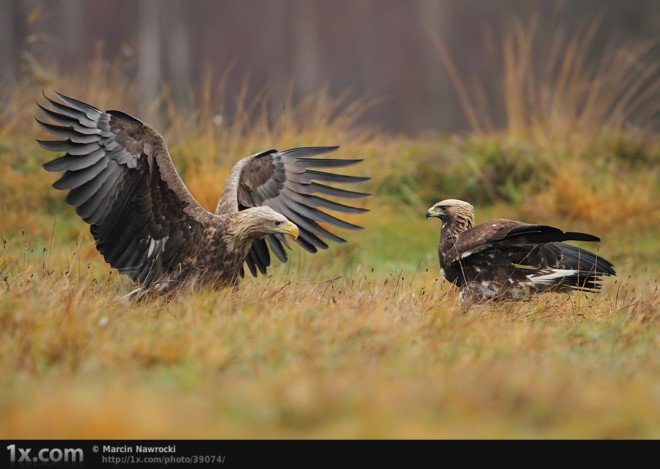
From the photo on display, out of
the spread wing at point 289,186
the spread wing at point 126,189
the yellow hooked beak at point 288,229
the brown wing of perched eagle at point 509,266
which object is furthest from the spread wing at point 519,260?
the spread wing at point 126,189

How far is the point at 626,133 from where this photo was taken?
39.6 feet

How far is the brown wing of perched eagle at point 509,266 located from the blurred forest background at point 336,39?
1359cm

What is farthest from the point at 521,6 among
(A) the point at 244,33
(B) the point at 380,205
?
(B) the point at 380,205

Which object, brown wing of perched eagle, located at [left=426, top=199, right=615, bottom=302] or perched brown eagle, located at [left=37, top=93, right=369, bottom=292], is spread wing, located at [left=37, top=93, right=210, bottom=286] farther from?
brown wing of perched eagle, located at [left=426, top=199, right=615, bottom=302]

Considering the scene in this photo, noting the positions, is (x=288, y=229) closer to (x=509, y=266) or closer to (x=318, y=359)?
(x=509, y=266)

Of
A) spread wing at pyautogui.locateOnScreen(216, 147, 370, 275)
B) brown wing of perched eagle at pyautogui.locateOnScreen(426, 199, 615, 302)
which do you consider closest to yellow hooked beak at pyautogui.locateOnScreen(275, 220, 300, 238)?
spread wing at pyautogui.locateOnScreen(216, 147, 370, 275)

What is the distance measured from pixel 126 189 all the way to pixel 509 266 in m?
2.41

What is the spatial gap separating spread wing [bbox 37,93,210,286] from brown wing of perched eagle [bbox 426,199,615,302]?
5.39 feet
